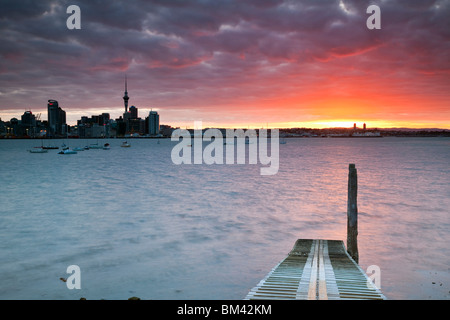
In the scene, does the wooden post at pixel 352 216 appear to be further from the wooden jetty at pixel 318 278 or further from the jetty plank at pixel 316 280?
the jetty plank at pixel 316 280

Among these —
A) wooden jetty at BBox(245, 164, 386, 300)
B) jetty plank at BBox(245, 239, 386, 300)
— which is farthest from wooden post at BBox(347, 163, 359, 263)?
jetty plank at BBox(245, 239, 386, 300)

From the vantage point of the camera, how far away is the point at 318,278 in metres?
9.74

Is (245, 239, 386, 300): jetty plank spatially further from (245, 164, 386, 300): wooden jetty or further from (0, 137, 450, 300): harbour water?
(0, 137, 450, 300): harbour water

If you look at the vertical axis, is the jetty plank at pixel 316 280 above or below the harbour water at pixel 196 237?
above

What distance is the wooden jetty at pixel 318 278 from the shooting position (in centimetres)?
871

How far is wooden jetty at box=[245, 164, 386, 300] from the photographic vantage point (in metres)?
8.71

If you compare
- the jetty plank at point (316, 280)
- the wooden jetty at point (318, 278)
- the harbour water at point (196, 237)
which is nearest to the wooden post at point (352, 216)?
the wooden jetty at point (318, 278)

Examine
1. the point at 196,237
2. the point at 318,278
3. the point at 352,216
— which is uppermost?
the point at 352,216

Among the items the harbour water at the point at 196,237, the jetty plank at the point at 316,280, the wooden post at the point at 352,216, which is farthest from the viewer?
the wooden post at the point at 352,216

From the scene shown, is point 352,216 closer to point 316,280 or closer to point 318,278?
point 318,278

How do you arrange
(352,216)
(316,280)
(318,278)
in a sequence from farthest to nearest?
(352,216)
(318,278)
(316,280)

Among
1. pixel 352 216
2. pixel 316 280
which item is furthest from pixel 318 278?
pixel 352 216
